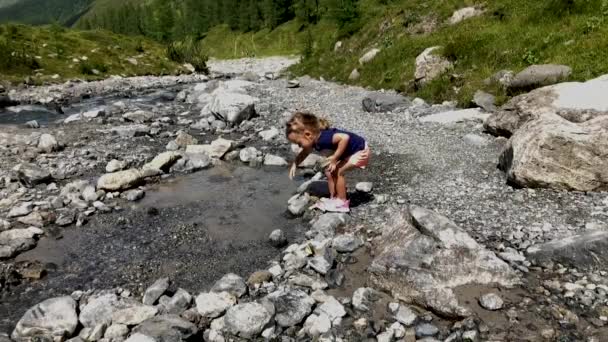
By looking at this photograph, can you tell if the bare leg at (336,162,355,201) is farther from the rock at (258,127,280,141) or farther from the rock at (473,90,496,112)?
the rock at (473,90,496,112)

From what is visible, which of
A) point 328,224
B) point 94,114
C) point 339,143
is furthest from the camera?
point 94,114

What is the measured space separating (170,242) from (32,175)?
22.0ft

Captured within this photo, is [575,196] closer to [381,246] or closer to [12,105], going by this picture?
[381,246]

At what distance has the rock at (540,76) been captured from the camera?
16734mm

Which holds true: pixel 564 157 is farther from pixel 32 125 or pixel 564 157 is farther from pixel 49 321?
pixel 32 125

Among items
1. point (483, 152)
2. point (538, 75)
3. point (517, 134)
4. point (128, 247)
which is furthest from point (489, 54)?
point (128, 247)

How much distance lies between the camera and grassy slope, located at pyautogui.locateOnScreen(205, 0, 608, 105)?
19.0m

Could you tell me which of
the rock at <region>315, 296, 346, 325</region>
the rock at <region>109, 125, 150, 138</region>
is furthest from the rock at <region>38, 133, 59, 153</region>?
the rock at <region>315, 296, 346, 325</region>

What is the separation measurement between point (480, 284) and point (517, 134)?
18.3ft

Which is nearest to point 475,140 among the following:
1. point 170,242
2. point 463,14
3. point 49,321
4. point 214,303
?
point 170,242

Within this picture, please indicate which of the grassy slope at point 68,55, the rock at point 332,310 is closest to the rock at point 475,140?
the rock at point 332,310

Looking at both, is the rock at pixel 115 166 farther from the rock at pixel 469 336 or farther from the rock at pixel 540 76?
the rock at pixel 540 76

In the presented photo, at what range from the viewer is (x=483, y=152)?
45.8ft

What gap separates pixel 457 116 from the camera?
17734 millimetres
